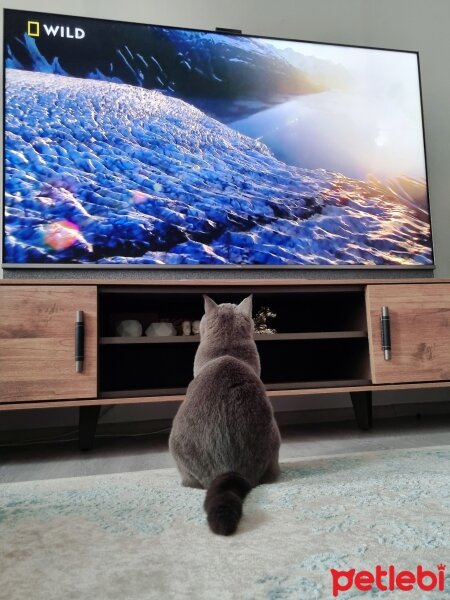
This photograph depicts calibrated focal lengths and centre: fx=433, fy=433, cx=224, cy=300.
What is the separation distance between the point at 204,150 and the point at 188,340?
0.78 meters

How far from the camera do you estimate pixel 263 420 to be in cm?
80

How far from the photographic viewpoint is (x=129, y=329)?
1.47 meters

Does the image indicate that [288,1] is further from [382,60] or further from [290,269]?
[290,269]

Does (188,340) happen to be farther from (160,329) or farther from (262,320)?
(262,320)

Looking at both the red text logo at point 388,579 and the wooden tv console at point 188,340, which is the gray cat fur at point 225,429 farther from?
the wooden tv console at point 188,340

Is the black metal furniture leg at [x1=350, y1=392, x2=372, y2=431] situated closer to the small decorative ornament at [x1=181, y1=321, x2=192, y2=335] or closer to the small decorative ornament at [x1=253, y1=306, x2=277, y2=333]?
the small decorative ornament at [x1=253, y1=306, x2=277, y2=333]

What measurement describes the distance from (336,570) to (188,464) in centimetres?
36

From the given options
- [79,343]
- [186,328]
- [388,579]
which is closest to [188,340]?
[186,328]

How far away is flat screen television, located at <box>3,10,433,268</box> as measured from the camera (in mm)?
1534

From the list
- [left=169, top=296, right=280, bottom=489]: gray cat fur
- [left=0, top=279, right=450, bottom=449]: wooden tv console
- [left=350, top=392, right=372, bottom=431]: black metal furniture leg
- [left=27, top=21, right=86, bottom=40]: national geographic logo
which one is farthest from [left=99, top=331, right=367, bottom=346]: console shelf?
[left=27, top=21, right=86, bottom=40]: national geographic logo

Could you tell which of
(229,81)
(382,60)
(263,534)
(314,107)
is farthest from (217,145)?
(263,534)

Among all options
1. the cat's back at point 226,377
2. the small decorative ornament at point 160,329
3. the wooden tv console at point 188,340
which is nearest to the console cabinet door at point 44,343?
the wooden tv console at point 188,340

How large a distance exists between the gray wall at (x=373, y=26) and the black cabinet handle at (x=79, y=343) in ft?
3.19

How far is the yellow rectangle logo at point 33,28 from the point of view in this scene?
60.9 inches
